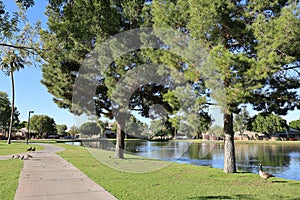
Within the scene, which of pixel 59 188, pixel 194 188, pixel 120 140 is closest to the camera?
pixel 59 188

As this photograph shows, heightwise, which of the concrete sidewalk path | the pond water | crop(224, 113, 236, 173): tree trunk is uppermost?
crop(224, 113, 236, 173): tree trunk

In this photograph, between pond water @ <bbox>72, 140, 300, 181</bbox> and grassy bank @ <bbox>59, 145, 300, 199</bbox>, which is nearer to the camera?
grassy bank @ <bbox>59, 145, 300, 199</bbox>

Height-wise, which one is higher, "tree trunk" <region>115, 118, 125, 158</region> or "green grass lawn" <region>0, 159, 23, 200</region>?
"tree trunk" <region>115, 118, 125, 158</region>

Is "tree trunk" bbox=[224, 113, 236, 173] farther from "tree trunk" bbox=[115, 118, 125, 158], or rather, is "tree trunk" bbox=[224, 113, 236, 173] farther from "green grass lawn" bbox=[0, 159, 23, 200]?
"green grass lawn" bbox=[0, 159, 23, 200]

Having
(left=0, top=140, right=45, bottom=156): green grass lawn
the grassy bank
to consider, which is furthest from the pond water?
(left=0, top=140, right=45, bottom=156): green grass lawn

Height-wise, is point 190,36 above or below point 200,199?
above

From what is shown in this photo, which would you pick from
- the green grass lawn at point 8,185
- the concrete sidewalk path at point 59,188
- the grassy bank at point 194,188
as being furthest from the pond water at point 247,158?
the green grass lawn at point 8,185

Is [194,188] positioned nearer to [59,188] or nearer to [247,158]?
[59,188]

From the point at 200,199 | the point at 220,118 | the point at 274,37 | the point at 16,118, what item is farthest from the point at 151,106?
the point at 16,118

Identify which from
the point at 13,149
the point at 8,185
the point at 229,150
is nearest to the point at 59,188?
the point at 8,185

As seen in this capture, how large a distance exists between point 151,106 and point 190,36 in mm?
5908

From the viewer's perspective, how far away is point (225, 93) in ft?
28.8

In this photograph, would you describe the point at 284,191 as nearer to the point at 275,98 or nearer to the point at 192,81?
the point at 275,98

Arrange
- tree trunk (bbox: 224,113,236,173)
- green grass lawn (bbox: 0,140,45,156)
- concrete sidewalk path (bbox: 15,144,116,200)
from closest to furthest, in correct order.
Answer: concrete sidewalk path (bbox: 15,144,116,200)
tree trunk (bbox: 224,113,236,173)
green grass lawn (bbox: 0,140,45,156)
